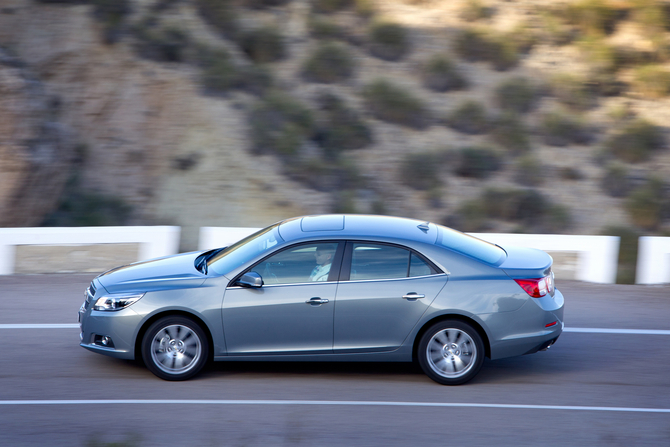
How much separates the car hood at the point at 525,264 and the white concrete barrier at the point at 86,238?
603cm

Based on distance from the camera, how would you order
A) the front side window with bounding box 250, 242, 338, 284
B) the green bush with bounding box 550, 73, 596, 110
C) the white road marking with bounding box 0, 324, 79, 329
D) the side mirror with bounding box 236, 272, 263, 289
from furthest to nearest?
the green bush with bounding box 550, 73, 596, 110
the white road marking with bounding box 0, 324, 79, 329
the front side window with bounding box 250, 242, 338, 284
the side mirror with bounding box 236, 272, 263, 289

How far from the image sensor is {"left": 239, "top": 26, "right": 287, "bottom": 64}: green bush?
22922 mm

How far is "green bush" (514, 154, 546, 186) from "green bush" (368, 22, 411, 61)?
6265 millimetres

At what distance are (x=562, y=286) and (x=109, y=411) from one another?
6.99 meters

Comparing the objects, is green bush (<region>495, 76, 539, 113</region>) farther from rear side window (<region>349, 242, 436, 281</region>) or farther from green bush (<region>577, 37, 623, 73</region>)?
rear side window (<region>349, 242, 436, 281</region>)

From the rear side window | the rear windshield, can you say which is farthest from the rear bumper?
the rear side window

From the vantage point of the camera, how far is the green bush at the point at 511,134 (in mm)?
20950

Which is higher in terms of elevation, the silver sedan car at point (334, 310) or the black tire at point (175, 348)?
the silver sedan car at point (334, 310)

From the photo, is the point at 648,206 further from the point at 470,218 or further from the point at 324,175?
the point at 324,175

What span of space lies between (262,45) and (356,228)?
57.6 feet

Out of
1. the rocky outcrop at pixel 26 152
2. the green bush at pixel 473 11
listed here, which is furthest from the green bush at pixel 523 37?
the rocky outcrop at pixel 26 152

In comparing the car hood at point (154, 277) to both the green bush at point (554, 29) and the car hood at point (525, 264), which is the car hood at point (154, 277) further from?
the green bush at point (554, 29)

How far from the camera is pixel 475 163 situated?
20.1 meters

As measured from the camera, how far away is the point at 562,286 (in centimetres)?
1044
